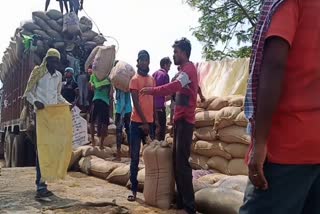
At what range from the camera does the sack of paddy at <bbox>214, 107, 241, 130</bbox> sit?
5.51 metres

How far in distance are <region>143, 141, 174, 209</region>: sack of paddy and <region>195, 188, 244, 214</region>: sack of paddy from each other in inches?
12.0

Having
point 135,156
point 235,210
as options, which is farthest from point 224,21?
point 235,210

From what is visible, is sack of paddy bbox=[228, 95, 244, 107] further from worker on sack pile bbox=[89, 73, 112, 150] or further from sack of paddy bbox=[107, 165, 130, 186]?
worker on sack pile bbox=[89, 73, 112, 150]

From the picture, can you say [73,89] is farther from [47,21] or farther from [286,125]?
[286,125]

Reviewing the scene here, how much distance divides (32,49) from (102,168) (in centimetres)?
319

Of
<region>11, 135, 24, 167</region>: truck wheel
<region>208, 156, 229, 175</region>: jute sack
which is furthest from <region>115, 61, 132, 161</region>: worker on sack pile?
<region>11, 135, 24, 167</region>: truck wheel

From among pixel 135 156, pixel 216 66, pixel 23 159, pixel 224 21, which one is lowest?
pixel 23 159

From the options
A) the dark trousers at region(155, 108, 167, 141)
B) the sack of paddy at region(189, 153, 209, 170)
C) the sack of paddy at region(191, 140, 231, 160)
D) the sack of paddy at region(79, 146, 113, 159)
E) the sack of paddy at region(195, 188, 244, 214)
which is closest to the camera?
the sack of paddy at region(195, 188, 244, 214)

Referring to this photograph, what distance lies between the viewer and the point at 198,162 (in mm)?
6039

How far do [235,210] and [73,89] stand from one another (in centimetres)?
552

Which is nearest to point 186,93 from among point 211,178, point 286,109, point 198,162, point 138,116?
point 138,116

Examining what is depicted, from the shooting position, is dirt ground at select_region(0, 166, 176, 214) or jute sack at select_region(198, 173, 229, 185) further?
jute sack at select_region(198, 173, 229, 185)

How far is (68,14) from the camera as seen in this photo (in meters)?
9.78

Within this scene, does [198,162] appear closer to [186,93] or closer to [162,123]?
[162,123]
